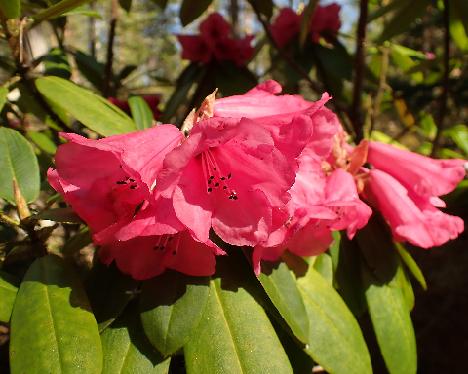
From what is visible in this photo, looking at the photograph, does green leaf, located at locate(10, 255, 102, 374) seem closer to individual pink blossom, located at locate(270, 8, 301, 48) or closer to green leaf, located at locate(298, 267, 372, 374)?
green leaf, located at locate(298, 267, 372, 374)

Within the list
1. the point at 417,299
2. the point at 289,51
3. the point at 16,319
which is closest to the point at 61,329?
the point at 16,319

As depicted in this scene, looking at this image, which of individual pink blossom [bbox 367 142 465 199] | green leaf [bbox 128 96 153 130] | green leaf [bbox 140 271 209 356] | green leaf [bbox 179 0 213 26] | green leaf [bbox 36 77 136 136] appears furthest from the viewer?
green leaf [bbox 179 0 213 26]

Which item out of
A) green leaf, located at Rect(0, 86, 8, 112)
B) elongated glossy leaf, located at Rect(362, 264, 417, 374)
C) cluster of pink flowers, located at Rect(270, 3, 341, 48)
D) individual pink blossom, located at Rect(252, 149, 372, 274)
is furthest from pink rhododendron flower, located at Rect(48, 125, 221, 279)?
cluster of pink flowers, located at Rect(270, 3, 341, 48)

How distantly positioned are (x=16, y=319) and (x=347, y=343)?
510 millimetres

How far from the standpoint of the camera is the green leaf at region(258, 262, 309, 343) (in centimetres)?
72

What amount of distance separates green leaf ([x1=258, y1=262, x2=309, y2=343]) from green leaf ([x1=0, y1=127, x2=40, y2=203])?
42cm

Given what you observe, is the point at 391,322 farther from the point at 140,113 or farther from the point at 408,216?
the point at 140,113

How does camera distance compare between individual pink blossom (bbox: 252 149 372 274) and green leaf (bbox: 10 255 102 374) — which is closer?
green leaf (bbox: 10 255 102 374)

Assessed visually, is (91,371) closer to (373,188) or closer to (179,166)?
(179,166)

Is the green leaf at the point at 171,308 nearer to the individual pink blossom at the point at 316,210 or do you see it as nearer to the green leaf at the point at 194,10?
the individual pink blossom at the point at 316,210

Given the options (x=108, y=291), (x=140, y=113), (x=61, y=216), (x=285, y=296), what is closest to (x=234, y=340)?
(x=285, y=296)

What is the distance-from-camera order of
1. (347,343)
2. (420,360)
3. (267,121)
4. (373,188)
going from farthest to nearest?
1. (420,360)
2. (373,188)
3. (347,343)
4. (267,121)

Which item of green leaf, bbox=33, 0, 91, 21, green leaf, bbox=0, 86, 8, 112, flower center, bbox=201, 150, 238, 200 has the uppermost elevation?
green leaf, bbox=33, 0, 91, 21

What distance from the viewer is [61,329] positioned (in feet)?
2.14
